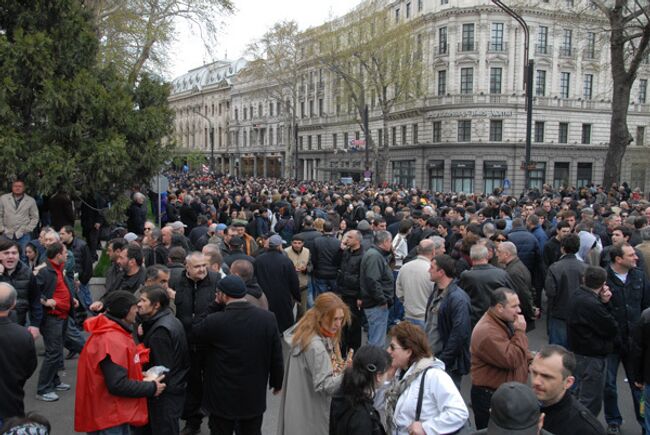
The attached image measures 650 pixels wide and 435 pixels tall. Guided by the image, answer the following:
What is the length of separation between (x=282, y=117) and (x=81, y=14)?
2470 inches

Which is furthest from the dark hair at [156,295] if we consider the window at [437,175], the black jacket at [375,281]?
the window at [437,175]

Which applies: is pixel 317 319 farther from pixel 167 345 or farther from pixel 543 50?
pixel 543 50

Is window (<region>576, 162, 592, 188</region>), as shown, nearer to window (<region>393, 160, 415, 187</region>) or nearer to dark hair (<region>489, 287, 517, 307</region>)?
window (<region>393, 160, 415, 187</region>)

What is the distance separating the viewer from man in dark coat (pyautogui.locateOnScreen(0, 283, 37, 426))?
417 cm

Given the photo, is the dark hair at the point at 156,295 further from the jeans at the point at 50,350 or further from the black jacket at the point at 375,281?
the black jacket at the point at 375,281

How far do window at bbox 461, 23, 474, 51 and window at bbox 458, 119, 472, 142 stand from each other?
584 cm

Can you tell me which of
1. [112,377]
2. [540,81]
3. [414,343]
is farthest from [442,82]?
[112,377]

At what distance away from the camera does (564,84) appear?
46.1 metres

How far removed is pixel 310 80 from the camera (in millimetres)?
65312

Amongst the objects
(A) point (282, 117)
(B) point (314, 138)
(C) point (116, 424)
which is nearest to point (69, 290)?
(C) point (116, 424)

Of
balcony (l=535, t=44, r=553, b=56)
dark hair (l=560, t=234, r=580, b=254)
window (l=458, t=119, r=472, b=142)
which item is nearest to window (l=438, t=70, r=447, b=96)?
window (l=458, t=119, r=472, b=142)

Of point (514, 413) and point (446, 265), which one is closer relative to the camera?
point (514, 413)

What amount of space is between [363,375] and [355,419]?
0.26 meters

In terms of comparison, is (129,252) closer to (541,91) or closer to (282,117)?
(541,91)
